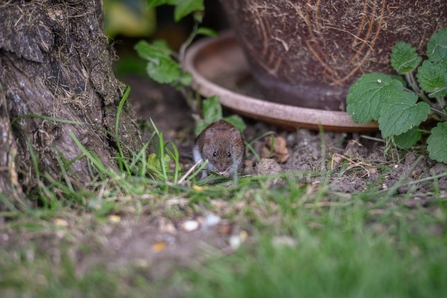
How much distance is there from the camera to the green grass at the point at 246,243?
2.69 m

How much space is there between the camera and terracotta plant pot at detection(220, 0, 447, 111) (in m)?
4.41

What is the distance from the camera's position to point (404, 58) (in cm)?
448

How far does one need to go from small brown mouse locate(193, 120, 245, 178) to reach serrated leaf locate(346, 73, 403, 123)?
1172 mm

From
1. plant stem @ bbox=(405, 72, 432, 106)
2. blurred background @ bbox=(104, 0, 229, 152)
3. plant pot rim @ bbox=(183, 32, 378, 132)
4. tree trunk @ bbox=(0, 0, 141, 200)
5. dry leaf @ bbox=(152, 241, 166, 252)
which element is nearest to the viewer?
dry leaf @ bbox=(152, 241, 166, 252)

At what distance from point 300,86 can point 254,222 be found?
2.19 m

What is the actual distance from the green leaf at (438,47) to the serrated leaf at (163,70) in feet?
8.13

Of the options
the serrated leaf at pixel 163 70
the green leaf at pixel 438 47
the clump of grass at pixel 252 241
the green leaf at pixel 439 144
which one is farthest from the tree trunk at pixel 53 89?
the green leaf at pixel 438 47

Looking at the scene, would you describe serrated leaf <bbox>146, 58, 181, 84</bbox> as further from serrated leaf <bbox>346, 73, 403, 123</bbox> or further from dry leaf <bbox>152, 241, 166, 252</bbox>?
dry leaf <bbox>152, 241, 166, 252</bbox>

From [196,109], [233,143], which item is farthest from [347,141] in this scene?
[196,109]

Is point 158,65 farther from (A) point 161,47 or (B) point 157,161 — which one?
(B) point 157,161

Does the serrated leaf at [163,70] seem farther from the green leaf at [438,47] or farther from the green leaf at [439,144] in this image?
the green leaf at [439,144]

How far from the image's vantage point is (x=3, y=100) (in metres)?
3.55

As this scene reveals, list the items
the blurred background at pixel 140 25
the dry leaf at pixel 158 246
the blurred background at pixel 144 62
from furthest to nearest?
the blurred background at pixel 140 25
the blurred background at pixel 144 62
the dry leaf at pixel 158 246

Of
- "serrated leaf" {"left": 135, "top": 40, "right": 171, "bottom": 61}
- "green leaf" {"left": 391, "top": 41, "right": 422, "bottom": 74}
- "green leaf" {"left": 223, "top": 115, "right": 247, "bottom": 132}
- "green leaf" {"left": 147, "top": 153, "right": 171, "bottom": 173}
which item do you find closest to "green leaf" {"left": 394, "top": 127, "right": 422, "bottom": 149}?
"green leaf" {"left": 391, "top": 41, "right": 422, "bottom": 74}
